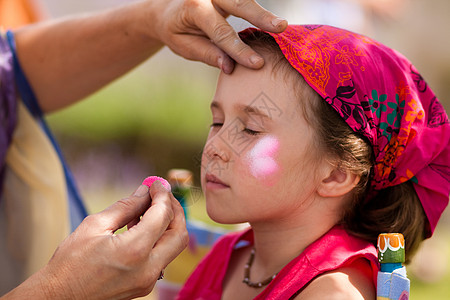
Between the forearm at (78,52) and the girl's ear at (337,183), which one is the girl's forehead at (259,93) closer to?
the girl's ear at (337,183)

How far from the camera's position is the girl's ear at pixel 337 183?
146 cm

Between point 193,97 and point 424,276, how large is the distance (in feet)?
13.5

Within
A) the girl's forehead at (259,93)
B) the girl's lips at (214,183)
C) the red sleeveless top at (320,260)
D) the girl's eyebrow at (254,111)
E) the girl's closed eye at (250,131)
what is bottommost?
the red sleeveless top at (320,260)

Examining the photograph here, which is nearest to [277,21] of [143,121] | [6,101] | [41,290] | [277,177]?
[277,177]

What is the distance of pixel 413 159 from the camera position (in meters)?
1.44

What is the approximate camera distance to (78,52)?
6.80 feet

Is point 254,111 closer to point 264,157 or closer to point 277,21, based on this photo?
point 264,157

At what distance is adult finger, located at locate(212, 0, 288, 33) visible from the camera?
136 centimetres

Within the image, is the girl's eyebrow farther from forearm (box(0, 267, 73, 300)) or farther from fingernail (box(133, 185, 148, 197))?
forearm (box(0, 267, 73, 300))

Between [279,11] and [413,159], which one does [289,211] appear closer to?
[413,159]

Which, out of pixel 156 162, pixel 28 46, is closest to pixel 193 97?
pixel 156 162

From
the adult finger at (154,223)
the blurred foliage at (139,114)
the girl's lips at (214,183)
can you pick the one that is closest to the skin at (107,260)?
the adult finger at (154,223)

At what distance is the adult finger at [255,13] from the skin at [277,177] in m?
0.12

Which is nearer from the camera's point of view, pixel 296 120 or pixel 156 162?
pixel 296 120
